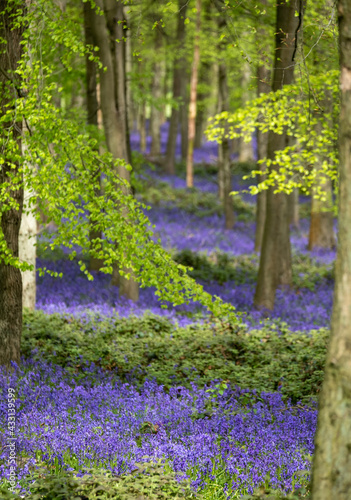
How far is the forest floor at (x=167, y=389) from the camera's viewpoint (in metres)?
4.75

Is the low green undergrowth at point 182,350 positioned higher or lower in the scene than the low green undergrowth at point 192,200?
lower

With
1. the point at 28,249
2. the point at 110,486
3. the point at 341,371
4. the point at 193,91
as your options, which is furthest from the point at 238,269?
the point at 341,371

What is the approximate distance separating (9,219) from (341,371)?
5.31 m

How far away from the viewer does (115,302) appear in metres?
11.9

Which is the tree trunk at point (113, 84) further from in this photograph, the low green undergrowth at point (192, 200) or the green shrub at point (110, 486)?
the low green undergrowth at point (192, 200)

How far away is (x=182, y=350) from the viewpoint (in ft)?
29.9

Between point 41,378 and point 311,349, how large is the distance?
4.63m

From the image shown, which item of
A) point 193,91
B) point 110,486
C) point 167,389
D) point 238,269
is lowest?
point 167,389

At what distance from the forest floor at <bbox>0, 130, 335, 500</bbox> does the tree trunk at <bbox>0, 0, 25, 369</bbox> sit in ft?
1.61

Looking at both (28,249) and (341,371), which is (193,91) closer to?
(28,249)

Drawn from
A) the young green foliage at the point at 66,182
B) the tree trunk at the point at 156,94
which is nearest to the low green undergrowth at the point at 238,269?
the young green foliage at the point at 66,182

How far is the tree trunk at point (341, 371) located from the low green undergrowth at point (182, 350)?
397cm

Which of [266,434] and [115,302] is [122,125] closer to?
[115,302]

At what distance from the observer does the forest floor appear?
15.6ft
